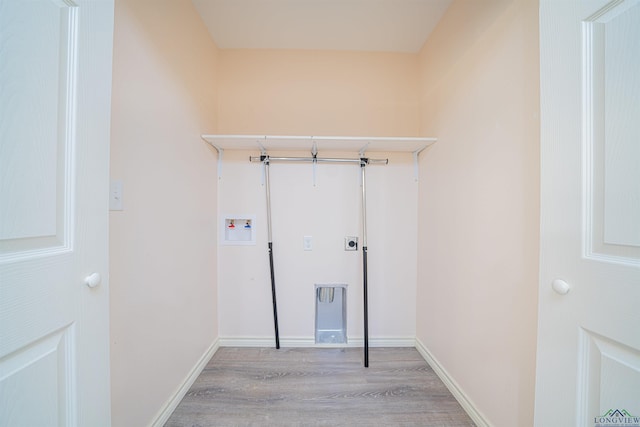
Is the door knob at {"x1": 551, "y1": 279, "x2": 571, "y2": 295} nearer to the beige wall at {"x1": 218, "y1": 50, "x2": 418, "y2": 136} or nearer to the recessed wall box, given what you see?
the beige wall at {"x1": 218, "y1": 50, "x2": 418, "y2": 136}

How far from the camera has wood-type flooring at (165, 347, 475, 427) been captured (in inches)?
50.5

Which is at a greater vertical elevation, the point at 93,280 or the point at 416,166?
the point at 416,166

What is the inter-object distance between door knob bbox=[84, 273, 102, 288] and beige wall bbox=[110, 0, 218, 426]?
1.17ft

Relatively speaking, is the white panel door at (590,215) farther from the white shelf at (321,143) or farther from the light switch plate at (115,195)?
the light switch plate at (115,195)

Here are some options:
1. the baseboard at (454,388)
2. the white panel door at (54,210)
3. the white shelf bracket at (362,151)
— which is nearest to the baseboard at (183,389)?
the white panel door at (54,210)

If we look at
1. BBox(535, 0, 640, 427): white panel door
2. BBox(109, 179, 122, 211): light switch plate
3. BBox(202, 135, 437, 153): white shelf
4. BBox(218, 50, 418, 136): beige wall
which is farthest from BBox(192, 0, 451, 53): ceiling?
BBox(109, 179, 122, 211): light switch plate

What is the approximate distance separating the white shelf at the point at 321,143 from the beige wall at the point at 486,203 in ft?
0.72

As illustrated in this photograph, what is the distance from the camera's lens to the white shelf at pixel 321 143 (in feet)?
5.25

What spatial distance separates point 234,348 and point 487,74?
2.61 meters

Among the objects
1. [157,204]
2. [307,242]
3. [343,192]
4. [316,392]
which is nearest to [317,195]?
[343,192]

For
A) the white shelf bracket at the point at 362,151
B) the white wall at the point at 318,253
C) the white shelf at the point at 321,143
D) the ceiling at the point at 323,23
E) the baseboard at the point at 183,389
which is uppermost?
the ceiling at the point at 323,23

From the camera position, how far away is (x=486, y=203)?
1.19 meters

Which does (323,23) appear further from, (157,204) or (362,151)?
(157,204)

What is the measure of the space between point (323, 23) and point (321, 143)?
0.87 meters
